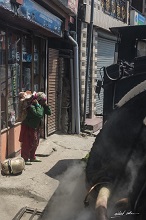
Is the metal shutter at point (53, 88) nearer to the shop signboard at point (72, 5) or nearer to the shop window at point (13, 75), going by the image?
the shop signboard at point (72, 5)

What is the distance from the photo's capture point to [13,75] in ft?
25.8

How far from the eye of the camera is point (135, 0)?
2153cm

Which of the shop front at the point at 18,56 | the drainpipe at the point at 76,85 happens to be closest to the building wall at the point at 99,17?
the drainpipe at the point at 76,85

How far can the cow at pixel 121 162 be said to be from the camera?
236 centimetres

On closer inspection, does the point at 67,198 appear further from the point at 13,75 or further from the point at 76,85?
the point at 76,85

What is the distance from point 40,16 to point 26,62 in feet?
4.74

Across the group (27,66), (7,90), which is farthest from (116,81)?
(27,66)

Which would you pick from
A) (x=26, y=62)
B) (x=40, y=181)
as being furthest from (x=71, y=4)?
(x=40, y=181)

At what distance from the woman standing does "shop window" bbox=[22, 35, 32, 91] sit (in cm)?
134

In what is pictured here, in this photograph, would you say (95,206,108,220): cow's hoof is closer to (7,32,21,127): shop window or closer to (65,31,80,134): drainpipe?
(7,32,21,127): shop window

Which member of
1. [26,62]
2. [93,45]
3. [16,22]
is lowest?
Answer: [26,62]

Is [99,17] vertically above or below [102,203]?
above

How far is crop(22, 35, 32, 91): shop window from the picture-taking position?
27.8 ft

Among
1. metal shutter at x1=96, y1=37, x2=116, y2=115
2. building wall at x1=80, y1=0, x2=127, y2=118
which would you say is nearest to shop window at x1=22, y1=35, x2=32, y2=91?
building wall at x1=80, y1=0, x2=127, y2=118
